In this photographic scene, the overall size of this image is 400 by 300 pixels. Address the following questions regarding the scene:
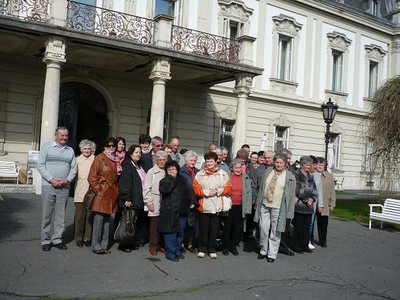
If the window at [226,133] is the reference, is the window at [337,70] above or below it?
above

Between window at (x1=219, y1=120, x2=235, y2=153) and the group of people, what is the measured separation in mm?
12121

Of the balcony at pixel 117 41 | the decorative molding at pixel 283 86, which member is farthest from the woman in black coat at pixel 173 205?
the decorative molding at pixel 283 86

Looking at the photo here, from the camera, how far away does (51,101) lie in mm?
12680

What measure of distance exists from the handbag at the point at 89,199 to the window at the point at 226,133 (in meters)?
13.5

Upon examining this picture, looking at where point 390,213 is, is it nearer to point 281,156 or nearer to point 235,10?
point 281,156

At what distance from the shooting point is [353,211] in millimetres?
15258

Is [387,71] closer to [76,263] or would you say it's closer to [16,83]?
[16,83]

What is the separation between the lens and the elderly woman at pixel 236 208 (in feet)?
24.6

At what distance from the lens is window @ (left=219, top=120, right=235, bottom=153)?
66.5 ft

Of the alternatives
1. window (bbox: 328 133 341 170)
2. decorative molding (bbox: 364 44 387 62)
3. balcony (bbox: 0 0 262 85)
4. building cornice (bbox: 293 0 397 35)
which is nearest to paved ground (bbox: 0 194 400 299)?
balcony (bbox: 0 0 262 85)

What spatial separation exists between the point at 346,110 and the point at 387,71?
15.5 feet

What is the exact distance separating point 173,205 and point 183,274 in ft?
3.71

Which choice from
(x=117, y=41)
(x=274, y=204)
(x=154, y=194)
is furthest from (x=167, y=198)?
(x=117, y=41)

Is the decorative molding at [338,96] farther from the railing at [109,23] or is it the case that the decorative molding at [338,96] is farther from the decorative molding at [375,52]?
the railing at [109,23]
